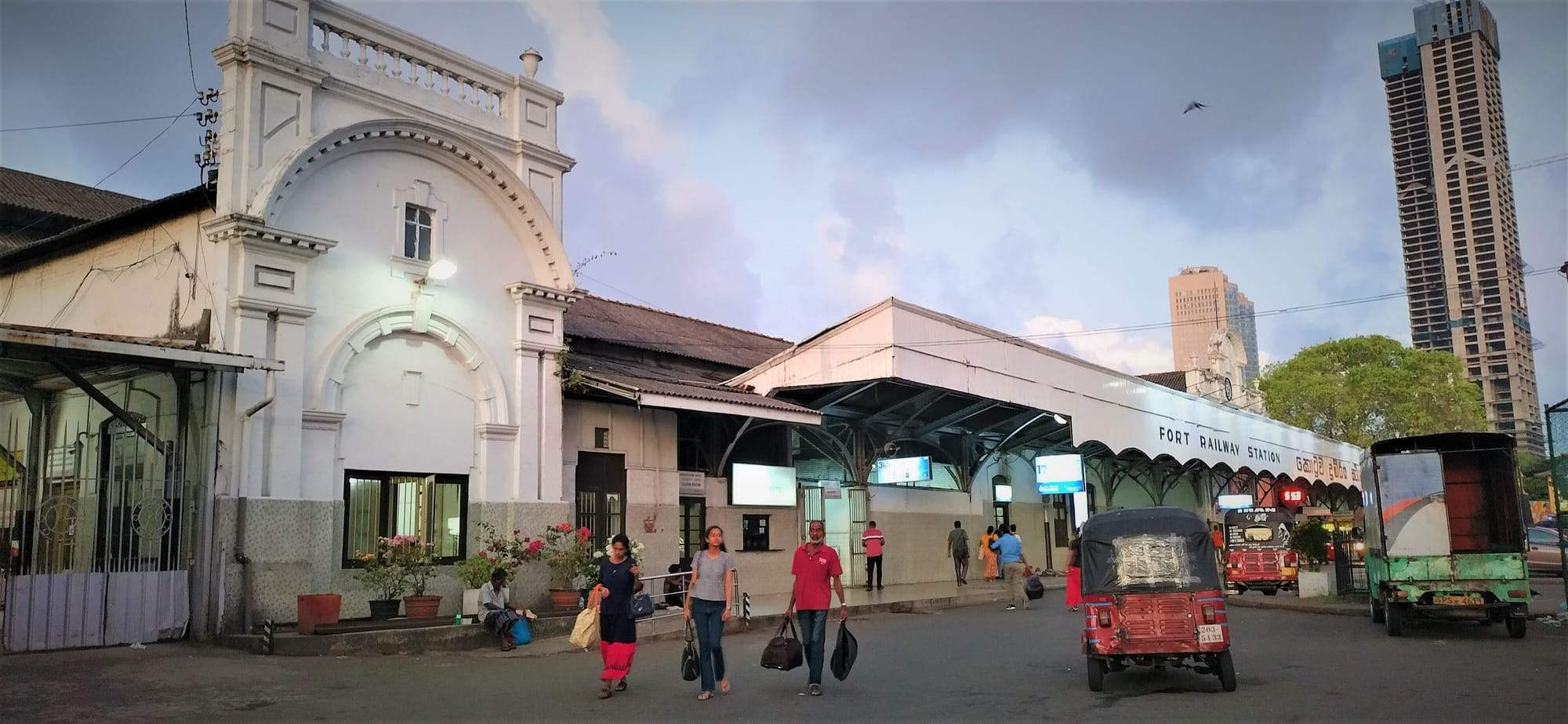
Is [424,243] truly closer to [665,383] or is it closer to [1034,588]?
[665,383]

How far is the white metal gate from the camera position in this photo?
13617 millimetres

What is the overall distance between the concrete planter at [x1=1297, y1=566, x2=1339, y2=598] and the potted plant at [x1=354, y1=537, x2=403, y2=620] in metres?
17.6

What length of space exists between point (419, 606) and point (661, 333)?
11.8 meters

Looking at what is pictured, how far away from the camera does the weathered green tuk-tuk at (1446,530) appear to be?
14828 mm

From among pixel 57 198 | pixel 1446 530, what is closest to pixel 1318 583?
pixel 1446 530

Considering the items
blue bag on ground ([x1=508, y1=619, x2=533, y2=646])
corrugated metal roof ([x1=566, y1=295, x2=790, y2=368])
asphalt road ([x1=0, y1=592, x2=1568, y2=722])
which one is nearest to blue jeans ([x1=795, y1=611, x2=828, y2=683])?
asphalt road ([x1=0, y1=592, x2=1568, y2=722])

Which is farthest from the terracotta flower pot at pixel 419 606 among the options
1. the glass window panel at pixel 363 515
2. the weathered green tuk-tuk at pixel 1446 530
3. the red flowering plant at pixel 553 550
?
the weathered green tuk-tuk at pixel 1446 530

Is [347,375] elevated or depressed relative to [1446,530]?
elevated

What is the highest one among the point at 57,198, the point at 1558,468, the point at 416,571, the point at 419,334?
the point at 57,198

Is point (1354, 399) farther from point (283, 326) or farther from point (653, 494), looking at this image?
point (283, 326)

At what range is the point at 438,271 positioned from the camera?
18406mm

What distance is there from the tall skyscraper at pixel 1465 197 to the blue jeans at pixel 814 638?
14863 cm

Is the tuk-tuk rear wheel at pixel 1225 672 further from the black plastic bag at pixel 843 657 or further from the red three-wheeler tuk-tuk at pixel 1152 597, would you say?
the black plastic bag at pixel 843 657

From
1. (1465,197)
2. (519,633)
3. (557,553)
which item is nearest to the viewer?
(519,633)
